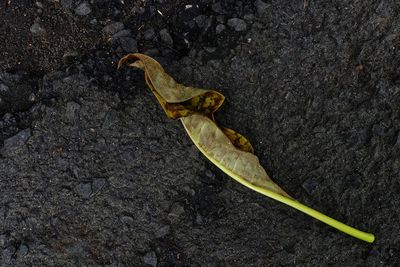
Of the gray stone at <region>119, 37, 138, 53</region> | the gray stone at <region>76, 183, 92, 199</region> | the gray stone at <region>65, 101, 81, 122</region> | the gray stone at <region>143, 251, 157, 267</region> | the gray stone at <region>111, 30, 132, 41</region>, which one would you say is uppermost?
the gray stone at <region>111, 30, 132, 41</region>

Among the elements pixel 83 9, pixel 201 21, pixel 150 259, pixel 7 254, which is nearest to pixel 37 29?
pixel 83 9

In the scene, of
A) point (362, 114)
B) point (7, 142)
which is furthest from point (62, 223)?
point (362, 114)

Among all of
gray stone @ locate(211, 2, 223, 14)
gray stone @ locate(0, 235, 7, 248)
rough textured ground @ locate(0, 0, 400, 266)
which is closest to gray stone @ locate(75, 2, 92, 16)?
rough textured ground @ locate(0, 0, 400, 266)

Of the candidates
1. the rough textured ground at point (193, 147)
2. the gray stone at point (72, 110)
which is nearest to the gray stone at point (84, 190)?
the rough textured ground at point (193, 147)

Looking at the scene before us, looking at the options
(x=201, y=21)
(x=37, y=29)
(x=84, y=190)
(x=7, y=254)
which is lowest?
(x=7, y=254)

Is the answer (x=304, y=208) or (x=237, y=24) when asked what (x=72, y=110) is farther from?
(x=304, y=208)

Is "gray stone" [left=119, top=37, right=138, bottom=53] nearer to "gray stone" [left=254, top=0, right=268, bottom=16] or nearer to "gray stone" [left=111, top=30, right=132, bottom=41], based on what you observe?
"gray stone" [left=111, top=30, right=132, bottom=41]

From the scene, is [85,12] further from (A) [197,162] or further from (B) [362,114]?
(B) [362,114]

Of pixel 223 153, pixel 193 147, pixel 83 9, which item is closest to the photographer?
pixel 223 153
